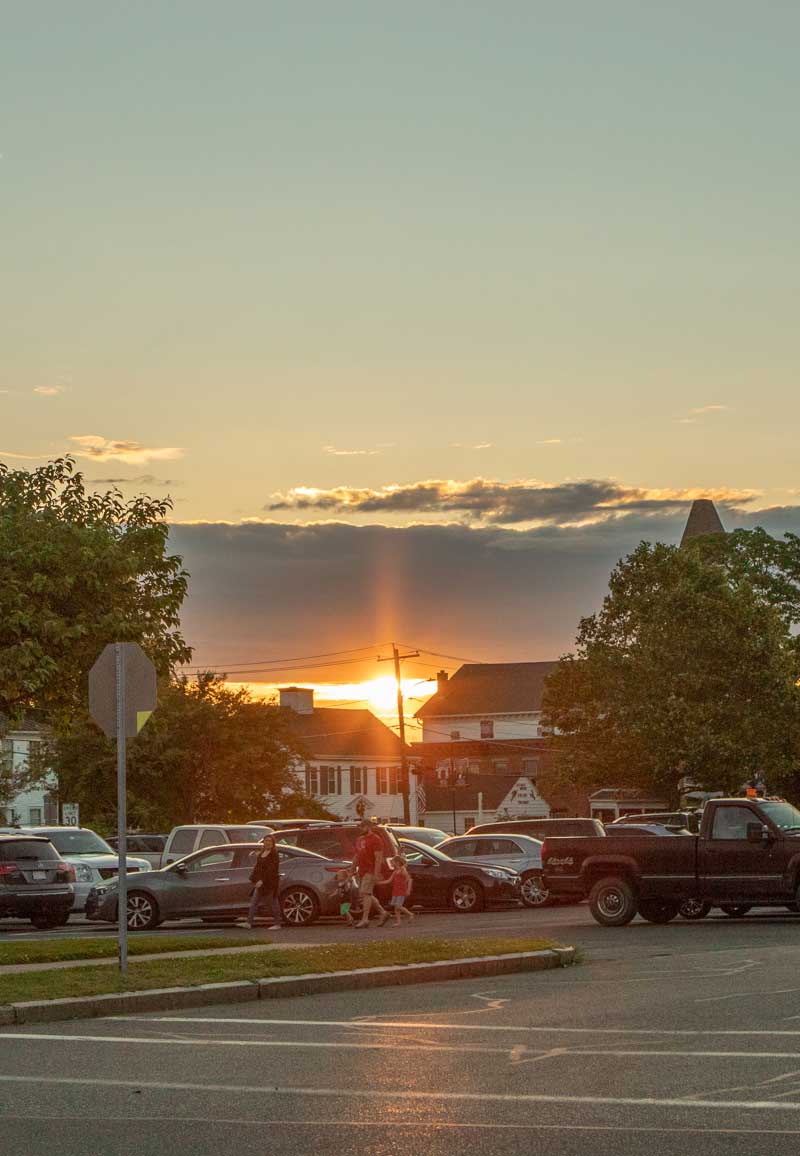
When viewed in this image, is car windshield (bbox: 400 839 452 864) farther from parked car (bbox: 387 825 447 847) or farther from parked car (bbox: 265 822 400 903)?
parked car (bbox: 387 825 447 847)

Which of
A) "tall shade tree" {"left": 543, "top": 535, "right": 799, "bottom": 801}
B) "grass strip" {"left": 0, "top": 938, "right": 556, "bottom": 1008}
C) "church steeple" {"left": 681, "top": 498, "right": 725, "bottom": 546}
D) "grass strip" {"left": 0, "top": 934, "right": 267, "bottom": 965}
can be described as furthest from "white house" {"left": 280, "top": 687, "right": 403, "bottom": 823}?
"grass strip" {"left": 0, "top": 938, "right": 556, "bottom": 1008}

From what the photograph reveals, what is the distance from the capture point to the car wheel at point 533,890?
35.1 m

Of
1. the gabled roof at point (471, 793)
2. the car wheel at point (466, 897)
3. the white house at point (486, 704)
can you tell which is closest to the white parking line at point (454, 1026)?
the car wheel at point (466, 897)

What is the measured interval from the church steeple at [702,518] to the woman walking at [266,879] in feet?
303

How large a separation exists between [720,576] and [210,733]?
2034cm

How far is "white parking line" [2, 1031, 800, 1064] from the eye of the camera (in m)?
10.8

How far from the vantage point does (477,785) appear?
390 feet

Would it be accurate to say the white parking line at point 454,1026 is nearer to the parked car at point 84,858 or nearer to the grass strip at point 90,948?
the grass strip at point 90,948

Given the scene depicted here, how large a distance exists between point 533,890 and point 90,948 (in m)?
17.1

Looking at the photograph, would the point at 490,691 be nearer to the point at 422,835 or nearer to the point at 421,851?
the point at 422,835

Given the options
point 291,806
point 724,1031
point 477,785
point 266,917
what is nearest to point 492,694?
point 477,785

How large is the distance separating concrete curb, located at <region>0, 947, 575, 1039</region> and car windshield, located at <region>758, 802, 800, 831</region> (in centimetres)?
887

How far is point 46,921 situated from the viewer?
101 feet

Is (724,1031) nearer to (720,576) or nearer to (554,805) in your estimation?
(720,576)
